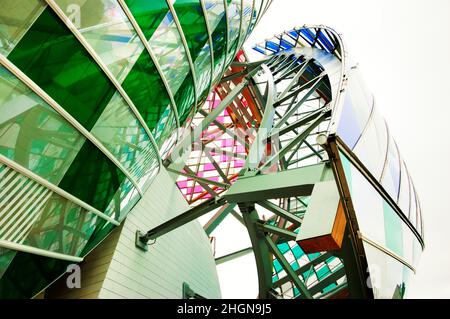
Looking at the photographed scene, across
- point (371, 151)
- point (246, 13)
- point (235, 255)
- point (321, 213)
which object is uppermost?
point (246, 13)

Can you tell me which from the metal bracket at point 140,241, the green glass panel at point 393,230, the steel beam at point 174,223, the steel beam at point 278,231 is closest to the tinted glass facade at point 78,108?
the steel beam at point 174,223

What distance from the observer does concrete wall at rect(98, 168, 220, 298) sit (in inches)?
393

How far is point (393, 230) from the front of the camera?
6977mm

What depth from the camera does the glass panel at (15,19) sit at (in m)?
4.68

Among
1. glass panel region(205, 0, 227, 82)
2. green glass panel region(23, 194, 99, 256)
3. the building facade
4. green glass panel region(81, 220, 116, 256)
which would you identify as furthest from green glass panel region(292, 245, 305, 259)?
green glass panel region(23, 194, 99, 256)

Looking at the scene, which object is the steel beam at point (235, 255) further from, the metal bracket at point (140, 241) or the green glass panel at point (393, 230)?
the green glass panel at point (393, 230)

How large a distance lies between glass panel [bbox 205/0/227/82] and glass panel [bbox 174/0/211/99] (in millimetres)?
316

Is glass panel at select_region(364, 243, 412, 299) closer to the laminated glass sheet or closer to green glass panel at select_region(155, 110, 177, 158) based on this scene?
the laminated glass sheet

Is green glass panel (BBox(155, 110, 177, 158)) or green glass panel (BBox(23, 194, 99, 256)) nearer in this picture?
green glass panel (BBox(23, 194, 99, 256))

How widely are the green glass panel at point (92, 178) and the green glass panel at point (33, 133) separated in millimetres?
205

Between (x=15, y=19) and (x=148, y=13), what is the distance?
2392 mm

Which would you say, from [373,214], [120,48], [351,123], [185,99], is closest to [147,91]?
[120,48]

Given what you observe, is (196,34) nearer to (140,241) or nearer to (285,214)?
(285,214)

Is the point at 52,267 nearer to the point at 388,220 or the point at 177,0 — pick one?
the point at 177,0
